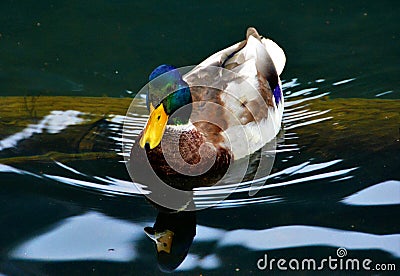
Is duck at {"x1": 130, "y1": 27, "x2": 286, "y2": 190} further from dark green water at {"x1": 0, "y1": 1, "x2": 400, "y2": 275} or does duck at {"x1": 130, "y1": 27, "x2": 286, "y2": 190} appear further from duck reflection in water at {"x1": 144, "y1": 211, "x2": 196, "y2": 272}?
duck reflection in water at {"x1": 144, "y1": 211, "x2": 196, "y2": 272}

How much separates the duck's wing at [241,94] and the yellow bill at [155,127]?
0.43 metres

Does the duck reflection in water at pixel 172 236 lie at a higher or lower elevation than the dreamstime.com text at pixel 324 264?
lower

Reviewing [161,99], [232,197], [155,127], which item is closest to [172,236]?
[232,197]

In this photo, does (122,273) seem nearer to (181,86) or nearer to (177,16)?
(181,86)

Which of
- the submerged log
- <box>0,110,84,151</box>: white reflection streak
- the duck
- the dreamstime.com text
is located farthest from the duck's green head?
the dreamstime.com text

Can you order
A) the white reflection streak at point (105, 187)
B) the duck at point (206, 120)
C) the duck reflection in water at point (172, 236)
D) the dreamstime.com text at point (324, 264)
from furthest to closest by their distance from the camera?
the duck at point (206, 120) → the white reflection streak at point (105, 187) → the duck reflection in water at point (172, 236) → the dreamstime.com text at point (324, 264)

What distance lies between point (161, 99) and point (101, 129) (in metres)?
0.77

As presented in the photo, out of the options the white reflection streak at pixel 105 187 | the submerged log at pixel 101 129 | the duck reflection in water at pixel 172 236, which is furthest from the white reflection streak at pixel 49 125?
the duck reflection in water at pixel 172 236

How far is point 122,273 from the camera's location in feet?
12.2

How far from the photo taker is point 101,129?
512cm

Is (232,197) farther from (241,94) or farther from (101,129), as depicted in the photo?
(101,129)

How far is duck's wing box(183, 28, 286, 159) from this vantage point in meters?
4.95

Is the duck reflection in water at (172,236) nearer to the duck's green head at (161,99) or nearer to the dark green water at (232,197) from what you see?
the dark green water at (232,197)

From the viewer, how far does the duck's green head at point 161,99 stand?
14.6ft
